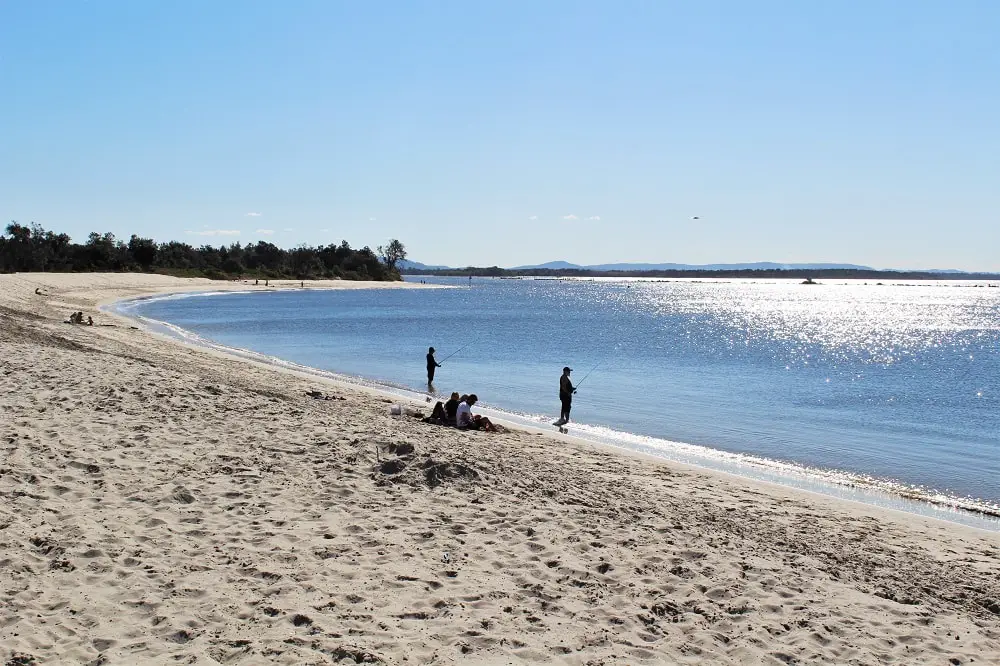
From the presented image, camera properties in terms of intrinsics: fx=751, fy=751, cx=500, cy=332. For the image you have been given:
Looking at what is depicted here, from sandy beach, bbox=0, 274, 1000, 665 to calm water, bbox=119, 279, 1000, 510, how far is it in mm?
5209

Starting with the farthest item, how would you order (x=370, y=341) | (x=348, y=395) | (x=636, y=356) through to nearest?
(x=370, y=341) < (x=636, y=356) < (x=348, y=395)

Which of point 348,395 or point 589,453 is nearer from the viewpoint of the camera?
point 589,453

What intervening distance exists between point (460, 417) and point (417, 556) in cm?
738

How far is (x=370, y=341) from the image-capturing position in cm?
4200

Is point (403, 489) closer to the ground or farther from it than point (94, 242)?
closer to the ground

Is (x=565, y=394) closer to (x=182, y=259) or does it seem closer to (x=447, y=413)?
(x=447, y=413)

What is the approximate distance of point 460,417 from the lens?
14.5 meters

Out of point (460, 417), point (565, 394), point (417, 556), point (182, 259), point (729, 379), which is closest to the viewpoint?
point (417, 556)

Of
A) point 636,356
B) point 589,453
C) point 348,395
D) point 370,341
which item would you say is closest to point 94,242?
point 370,341

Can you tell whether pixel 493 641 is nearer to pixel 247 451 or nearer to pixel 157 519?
pixel 157 519

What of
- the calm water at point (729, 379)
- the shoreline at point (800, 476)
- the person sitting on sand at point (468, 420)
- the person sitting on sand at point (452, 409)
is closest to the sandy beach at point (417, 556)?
the shoreline at point (800, 476)

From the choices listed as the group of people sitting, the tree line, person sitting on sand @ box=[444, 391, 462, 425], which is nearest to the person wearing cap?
the group of people sitting

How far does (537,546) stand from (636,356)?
31.6m

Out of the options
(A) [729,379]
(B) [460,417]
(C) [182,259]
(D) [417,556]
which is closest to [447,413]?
(B) [460,417]
